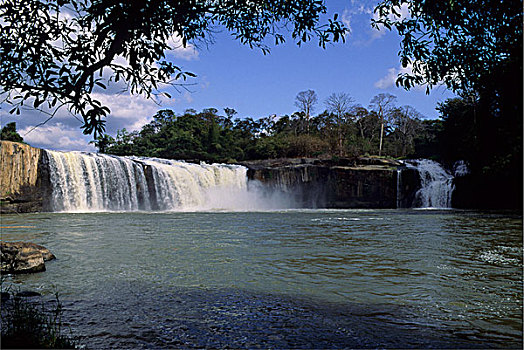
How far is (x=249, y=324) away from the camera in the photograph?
373cm

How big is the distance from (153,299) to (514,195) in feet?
88.8

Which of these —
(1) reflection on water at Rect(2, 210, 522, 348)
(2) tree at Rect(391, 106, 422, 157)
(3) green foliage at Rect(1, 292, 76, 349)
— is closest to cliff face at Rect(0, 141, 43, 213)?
(1) reflection on water at Rect(2, 210, 522, 348)

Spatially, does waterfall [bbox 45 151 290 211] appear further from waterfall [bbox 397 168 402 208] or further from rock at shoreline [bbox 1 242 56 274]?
rock at shoreline [bbox 1 242 56 274]

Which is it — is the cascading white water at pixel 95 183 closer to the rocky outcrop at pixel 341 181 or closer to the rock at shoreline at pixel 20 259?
the rocky outcrop at pixel 341 181

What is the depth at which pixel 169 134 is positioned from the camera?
49281 millimetres

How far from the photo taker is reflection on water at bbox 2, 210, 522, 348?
3.44 metres

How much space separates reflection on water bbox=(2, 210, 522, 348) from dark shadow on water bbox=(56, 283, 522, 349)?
0.4 inches

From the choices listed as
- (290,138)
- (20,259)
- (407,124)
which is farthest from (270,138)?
(20,259)

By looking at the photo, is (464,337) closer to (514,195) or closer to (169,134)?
(514,195)

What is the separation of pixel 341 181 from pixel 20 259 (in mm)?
25499

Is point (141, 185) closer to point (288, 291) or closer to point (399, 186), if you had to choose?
point (399, 186)

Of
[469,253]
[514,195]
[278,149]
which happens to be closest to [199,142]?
[278,149]

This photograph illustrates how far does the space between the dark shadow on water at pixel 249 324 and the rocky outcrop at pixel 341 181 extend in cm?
2543

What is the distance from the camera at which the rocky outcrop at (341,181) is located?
29047 millimetres
